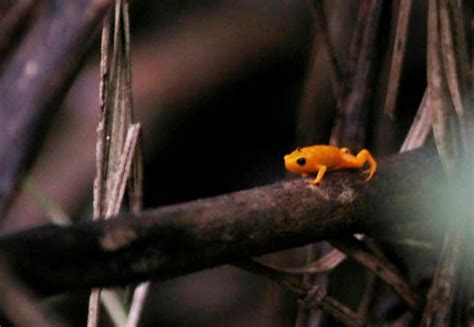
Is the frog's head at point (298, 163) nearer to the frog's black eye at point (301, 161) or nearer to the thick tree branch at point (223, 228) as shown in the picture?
the frog's black eye at point (301, 161)

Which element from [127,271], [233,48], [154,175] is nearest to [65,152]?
[154,175]

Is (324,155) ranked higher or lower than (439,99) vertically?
lower

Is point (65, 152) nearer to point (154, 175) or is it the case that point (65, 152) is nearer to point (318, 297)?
point (154, 175)

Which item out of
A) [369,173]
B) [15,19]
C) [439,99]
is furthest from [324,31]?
[15,19]

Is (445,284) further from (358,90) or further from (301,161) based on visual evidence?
(358,90)

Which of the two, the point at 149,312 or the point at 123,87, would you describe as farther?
the point at 149,312

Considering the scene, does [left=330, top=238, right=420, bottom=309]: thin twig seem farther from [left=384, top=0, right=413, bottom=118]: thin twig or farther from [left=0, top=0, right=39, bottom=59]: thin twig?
[left=0, top=0, right=39, bottom=59]: thin twig
